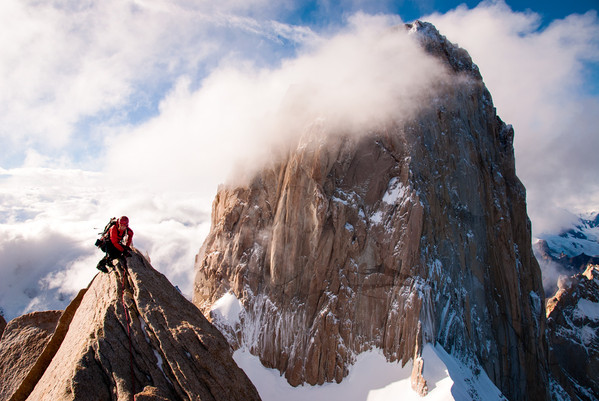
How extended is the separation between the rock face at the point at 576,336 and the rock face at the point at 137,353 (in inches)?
4070

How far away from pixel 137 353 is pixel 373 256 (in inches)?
1388

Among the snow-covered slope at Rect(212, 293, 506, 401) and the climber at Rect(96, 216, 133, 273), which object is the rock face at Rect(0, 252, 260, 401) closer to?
the climber at Rect(96, 216, 133, 273)

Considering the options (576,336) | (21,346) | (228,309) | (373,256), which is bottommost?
(576,336)

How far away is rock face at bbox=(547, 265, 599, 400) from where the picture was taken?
93812 mm

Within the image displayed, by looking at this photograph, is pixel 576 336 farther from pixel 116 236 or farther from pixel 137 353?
pixel 116 236

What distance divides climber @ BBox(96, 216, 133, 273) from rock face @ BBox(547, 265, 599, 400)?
A: 349ft

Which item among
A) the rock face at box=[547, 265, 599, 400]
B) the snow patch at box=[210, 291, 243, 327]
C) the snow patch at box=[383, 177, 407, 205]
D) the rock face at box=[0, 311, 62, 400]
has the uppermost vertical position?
the snow patch at box=[383, 177, 407, 205]

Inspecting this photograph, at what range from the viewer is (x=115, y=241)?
49.8ft

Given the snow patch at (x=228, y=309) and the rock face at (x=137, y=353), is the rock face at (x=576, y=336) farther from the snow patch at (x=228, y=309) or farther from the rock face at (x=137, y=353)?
the rock face at (x=137, y=353)

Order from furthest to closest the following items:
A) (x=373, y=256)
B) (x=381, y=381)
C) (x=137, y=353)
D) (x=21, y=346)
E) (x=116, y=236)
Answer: (x=373, y=256) → (x=381, y=381) → (x=21, y=346) → (x=116, y=236) → (x=137, y=353)

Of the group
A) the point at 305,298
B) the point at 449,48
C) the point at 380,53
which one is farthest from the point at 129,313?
the point at 449,48

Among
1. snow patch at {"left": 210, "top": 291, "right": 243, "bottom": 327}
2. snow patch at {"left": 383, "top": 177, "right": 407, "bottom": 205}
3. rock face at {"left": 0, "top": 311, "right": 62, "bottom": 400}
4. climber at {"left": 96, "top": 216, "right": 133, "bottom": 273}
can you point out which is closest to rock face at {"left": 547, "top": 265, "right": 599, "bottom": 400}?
snow patch at {"left": 383, "top": 177, "right": 407, "bottom": 205}

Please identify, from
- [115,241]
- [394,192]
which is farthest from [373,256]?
[115,241]

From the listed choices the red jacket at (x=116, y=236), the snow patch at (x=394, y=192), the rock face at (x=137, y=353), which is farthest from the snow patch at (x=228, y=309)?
the red jacket at (x=116, y=236)
